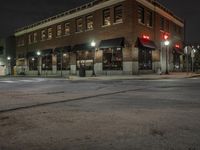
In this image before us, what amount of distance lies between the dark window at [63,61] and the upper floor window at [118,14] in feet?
39.0

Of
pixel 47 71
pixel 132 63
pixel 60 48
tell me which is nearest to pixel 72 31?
pixel 60 48

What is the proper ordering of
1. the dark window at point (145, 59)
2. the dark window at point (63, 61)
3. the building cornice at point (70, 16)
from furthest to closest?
1. the dark window at point (63, 61)
2. the building cornice at point (70, 16)
3. the dark window at point (145, 59)

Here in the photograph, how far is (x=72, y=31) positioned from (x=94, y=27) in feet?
18.1

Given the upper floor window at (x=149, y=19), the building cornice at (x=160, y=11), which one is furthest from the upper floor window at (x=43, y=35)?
the building cornice at (x=160, y=11)

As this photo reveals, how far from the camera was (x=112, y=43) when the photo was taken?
3209 centimetres

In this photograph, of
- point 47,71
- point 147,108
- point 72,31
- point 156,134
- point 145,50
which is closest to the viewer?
point 156,134

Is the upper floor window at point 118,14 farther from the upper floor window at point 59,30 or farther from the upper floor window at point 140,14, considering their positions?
the upper floor window at point 59,30

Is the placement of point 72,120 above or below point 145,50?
below

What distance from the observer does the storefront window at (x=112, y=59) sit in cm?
3234

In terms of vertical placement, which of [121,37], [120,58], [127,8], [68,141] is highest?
[127,8]

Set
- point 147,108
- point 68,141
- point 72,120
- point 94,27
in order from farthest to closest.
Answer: point 94,27
point 147,108
point 72,120
point 68,141

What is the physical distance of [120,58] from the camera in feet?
106

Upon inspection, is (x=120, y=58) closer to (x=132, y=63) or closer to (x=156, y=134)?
(x=132, y=63)

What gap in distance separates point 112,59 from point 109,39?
103 inches
